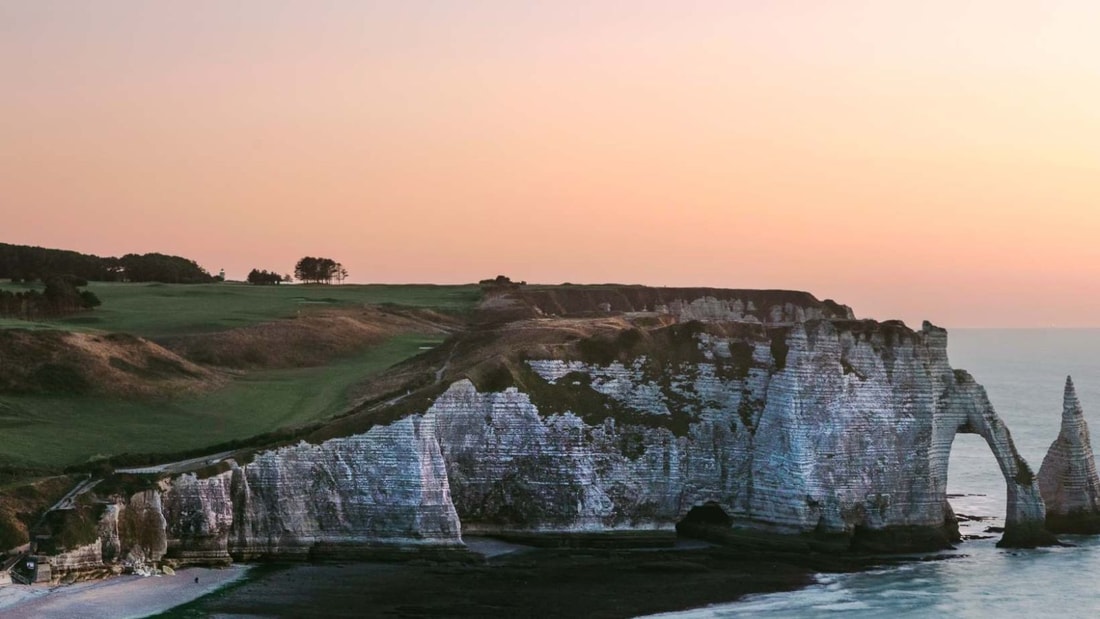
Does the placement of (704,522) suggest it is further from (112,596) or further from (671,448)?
(112,596)

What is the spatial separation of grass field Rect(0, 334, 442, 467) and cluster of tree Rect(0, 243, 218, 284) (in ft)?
197

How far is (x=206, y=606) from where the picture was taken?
1538 inches

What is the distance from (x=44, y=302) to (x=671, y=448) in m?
49.7

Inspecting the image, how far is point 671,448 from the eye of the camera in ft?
174

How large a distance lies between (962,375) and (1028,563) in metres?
9.22

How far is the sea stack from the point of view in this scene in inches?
2163

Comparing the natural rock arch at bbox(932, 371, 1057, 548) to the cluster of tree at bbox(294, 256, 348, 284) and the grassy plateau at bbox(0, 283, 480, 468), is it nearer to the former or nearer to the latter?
the grassy plateau at bbox(0, 283, 480, 468)

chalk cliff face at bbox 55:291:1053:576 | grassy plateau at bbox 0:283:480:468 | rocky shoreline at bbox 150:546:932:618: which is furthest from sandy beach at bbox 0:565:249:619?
grassy plateau at bbox 0:283:480:468

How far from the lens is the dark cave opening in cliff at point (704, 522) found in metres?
52.3

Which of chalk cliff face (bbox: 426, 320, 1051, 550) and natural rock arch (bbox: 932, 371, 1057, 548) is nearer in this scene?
chalk cliff face (bbox: 426, 320, 1051, 550)

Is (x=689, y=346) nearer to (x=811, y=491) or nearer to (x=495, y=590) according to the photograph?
(x=811, y=491)

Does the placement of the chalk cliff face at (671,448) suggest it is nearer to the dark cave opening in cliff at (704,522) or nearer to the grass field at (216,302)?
the dark cave opening in cliff at (704,522)

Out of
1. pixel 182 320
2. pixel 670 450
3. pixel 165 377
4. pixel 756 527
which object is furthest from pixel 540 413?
pixel 182 320

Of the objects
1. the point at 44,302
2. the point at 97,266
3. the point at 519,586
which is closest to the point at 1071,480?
the point at 519,586
